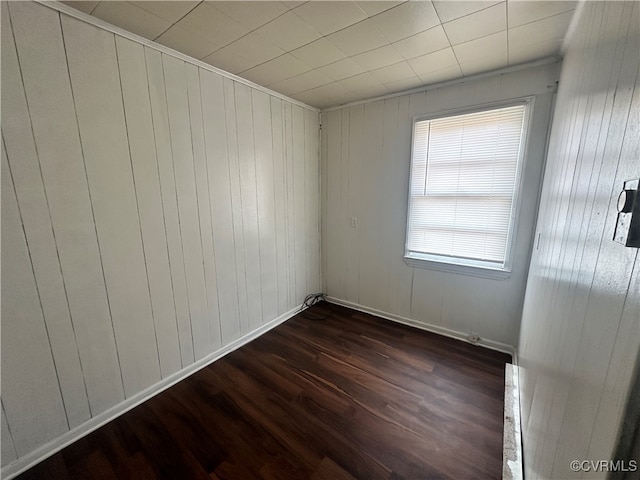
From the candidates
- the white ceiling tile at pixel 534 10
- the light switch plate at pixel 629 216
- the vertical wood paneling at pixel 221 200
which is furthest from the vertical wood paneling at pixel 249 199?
the light switch plate at pixel 629 216

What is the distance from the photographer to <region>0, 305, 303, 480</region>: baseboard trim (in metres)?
1.34

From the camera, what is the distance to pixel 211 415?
5.50 feet

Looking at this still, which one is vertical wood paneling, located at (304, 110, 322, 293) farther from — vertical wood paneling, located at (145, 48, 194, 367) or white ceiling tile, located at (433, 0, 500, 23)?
white ceiling tile, located at (433, 0, 500, 23)

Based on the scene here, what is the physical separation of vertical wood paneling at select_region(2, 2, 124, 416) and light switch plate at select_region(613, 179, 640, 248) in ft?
7.32

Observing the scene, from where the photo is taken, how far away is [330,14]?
4.64 ft

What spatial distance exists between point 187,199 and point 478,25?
231cm

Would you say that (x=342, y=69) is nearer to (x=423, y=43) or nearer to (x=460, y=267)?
(x=423, y=43)

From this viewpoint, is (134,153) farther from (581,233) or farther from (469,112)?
(469,112)

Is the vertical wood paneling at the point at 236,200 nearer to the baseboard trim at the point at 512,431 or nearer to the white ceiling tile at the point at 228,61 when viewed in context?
the white ceiling tile at the point at 228,61

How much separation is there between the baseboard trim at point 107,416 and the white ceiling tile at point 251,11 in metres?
2.53

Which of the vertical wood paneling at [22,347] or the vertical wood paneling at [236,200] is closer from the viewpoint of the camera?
the vertical wood paneling at [22,347]

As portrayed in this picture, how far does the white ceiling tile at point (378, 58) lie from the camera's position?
179 cm

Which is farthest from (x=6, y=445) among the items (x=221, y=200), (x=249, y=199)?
(x=249, y=199)

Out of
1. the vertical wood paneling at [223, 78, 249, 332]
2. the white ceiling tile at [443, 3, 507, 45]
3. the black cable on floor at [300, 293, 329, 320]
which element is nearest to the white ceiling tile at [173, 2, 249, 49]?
the vertical wood paneling at [223, 78, 249, 332]
